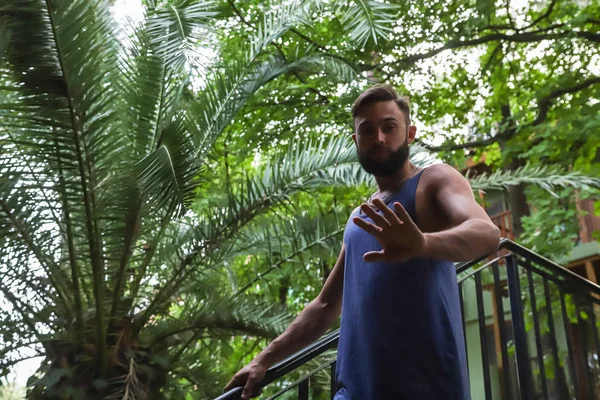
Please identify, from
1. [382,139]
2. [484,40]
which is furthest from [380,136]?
[484,40]

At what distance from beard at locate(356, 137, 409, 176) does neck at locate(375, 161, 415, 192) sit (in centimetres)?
2

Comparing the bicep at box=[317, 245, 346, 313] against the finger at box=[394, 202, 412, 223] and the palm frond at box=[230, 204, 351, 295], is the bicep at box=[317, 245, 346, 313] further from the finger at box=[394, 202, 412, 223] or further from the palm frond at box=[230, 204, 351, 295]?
the palm frond at box=[230, 204, 351, 295]

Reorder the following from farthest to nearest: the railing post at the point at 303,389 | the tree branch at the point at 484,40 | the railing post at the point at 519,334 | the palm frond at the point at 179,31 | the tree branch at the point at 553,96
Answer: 1. the tree branch at the point at 484,40
2. the tree branch at the point at 553,96
3. the palm frond at the point at 179,31
4. the railing post at the point at 519,334
5. the railing post at the point at 303,389

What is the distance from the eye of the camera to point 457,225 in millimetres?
1807

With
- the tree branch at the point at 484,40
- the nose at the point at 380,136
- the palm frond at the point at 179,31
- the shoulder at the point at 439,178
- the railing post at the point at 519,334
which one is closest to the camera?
the shoulder at the point at 439,178

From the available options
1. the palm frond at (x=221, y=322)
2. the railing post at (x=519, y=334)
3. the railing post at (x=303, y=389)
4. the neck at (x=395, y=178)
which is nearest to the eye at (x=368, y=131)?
the neck at (x=395, y=178)

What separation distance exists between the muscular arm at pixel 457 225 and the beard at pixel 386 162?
114mm

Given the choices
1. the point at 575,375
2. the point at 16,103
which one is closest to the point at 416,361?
the point at 575,375

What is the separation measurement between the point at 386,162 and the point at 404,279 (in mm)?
402

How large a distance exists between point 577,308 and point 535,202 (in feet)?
20.0

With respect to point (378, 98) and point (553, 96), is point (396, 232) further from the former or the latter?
point (553, 96)

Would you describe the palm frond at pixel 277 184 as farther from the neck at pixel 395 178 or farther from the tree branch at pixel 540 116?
the neck at pixel 395 178

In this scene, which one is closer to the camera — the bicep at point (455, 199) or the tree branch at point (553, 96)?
the bicep at point (455, 199)

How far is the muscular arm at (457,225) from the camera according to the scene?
165 centimetres
